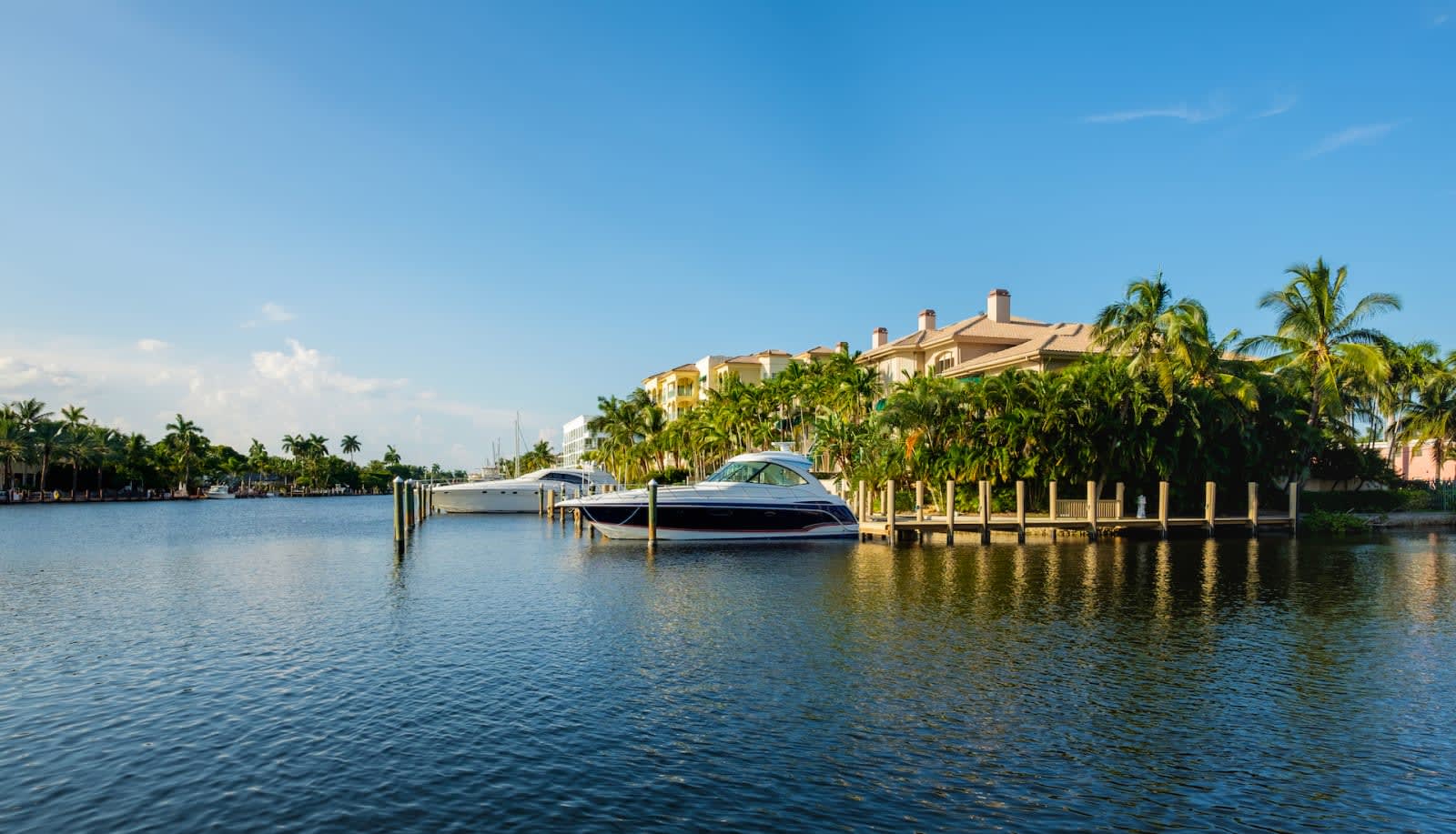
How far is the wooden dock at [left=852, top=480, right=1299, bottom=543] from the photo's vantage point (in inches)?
1463

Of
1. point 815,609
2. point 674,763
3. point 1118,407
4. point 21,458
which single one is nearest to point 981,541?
point 1118,407

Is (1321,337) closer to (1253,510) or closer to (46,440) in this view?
(1253,510)

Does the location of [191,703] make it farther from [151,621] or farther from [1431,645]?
[1431,645]

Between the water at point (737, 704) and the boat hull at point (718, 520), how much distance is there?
32.8 feet

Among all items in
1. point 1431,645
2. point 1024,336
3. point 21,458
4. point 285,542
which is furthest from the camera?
point 21,458

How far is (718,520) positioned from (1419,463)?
195ft


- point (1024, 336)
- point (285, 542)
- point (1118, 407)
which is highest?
point (1024, 336)

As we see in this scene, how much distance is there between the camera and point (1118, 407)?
4147 cm

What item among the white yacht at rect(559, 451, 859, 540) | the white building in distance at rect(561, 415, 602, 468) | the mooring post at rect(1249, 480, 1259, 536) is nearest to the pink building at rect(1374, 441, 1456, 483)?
the mooring post at rect(1249, 480, 1259, 536)

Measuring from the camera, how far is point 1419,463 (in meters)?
66.5

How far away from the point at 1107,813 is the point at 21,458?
4951 inches

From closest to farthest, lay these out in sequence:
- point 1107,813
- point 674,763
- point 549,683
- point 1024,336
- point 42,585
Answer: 1. point 1107,813
2. point 674,763
3. point 549,683
4. point 42,585
5. point 1024,336

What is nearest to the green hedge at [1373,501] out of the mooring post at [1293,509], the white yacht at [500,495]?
the mooring post at [1293,509]

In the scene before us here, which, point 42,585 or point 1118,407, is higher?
point 1118,407
